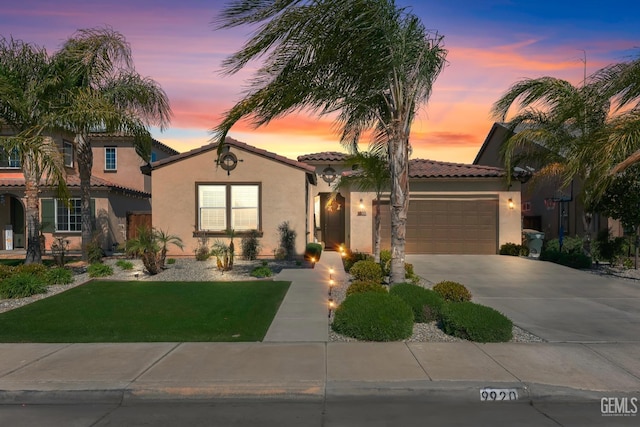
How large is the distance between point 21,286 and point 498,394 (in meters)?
10.3

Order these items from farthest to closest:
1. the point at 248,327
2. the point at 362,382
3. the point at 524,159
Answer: the point at 524,159
the point at 248,327
the point at 362,382

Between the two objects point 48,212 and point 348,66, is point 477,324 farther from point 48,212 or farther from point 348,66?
point 48,212

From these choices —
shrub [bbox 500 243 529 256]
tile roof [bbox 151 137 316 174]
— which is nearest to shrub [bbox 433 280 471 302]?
tile roof [bbox 151 137 316 174]

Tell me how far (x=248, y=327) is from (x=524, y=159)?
1475cm

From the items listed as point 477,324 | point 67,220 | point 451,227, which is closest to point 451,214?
point 451,227

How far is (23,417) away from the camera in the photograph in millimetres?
4777

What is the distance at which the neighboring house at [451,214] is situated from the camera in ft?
64.2

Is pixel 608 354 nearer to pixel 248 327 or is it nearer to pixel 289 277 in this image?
pixel 248 327

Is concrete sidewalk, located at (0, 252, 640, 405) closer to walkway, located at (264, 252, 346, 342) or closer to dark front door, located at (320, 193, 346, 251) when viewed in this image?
walkway, located at (264, 252, 346, 342)

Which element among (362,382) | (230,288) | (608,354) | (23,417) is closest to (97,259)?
(230,288)

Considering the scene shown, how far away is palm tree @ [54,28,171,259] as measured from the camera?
13.4 m

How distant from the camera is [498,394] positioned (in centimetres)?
523

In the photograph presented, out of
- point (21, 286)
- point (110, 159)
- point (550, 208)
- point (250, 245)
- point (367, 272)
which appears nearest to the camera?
point (21, 286)

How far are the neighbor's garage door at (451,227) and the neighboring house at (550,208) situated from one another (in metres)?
1.94
